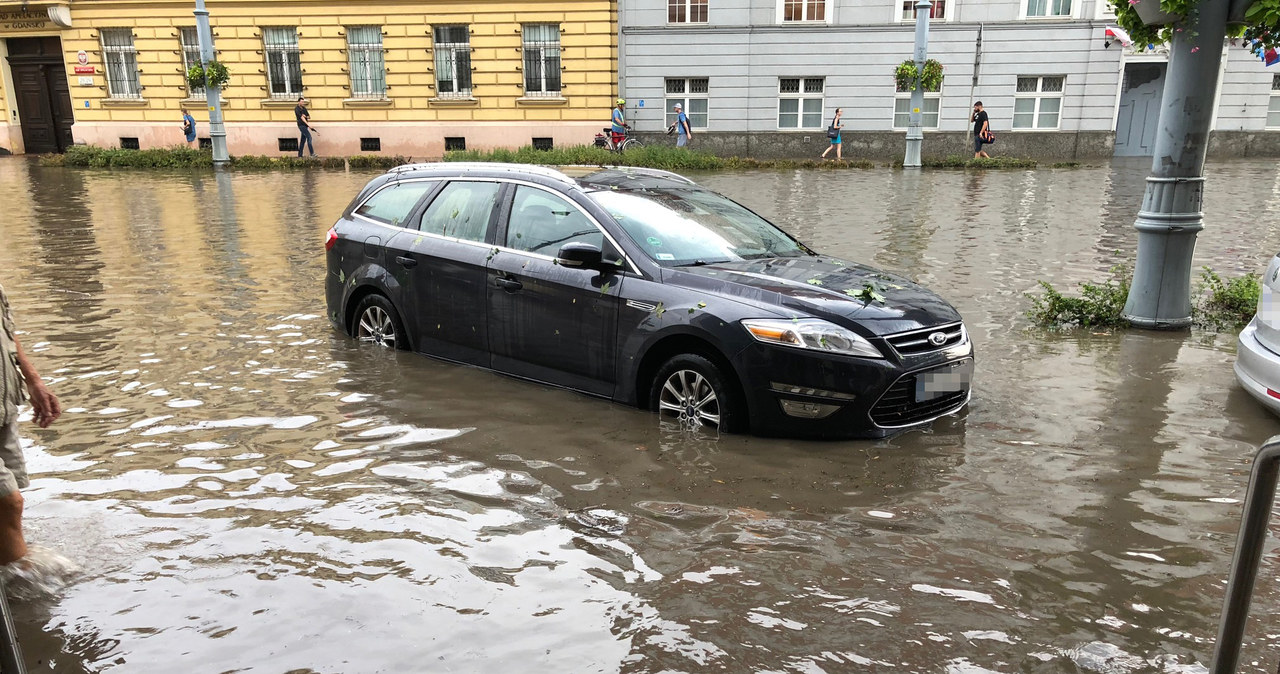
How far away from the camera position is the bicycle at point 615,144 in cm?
2809

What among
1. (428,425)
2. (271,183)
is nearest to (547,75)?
(271,183)

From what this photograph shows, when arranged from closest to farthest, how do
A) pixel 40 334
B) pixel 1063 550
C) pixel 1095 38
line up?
pixel 1063 550 → pixel 40 334 → pixel 1095 38

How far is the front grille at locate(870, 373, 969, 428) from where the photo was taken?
5.00 metres

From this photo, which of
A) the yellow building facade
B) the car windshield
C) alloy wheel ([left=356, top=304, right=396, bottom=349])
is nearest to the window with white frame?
the yellow building facade

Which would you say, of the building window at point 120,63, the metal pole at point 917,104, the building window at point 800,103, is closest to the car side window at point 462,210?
the metal pole at point 917,104

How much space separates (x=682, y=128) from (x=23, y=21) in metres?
22.2

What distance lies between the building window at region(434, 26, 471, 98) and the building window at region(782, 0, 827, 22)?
10.1 metres

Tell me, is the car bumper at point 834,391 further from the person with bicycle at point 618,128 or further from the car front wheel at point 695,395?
the person with bicycle at point 618,128

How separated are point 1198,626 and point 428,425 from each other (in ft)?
13.1

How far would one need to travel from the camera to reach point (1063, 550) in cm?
395

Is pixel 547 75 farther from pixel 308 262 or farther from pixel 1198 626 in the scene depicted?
pixel 1198 626

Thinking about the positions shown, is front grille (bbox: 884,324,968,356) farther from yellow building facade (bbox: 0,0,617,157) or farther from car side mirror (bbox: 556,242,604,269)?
yellow building facade (bbox: 0,0,617,157)

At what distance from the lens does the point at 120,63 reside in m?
31.0

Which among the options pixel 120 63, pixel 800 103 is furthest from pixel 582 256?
pixel 120 63
